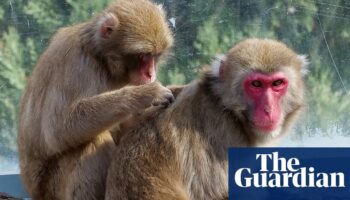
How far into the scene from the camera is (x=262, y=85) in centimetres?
456

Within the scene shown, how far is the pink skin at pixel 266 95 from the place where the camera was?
4500mm

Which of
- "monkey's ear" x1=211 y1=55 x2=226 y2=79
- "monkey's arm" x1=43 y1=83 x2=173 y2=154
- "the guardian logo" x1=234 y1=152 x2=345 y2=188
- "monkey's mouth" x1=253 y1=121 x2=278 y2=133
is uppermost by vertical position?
"monkey's ear" x1=211 y1=55 x2=226 y2=79

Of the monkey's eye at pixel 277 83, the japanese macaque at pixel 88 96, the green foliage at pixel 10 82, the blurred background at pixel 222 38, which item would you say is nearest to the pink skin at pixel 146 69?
the japanese macaque at pixel 88 96

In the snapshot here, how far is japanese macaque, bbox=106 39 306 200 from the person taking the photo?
455cm

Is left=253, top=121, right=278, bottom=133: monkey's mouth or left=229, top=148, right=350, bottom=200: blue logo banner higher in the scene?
left=253, top=121, right=278, bottom=133: monkey's mouth

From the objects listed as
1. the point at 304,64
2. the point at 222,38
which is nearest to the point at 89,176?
the point at 222,38

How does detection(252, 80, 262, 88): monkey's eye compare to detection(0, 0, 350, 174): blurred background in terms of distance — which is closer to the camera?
detection(252, 80, 262, 88): monkey's eye

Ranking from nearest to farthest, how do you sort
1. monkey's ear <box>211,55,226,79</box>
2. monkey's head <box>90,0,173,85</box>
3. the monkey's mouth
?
the monkey's mouth → monkey's ear <box>211,55,226,79</box> → monkey's head <box>90,0,173,85</box>

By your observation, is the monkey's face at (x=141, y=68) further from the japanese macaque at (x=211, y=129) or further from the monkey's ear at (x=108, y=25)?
the japanese macaque at (x=211, y=129)

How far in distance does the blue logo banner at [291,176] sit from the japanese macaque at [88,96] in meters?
0.72

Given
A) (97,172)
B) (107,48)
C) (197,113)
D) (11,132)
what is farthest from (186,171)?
(11,132)

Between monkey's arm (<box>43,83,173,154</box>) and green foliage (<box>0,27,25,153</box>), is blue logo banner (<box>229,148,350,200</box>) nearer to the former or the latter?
monkey's arm (<box>43,83,173,154</box>)

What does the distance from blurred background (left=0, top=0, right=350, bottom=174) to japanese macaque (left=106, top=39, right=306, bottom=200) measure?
1.80ft

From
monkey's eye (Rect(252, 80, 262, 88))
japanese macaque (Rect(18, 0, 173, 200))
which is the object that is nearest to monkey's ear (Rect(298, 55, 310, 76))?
monkey's eye (Rect(252, 80, 262, 88))
